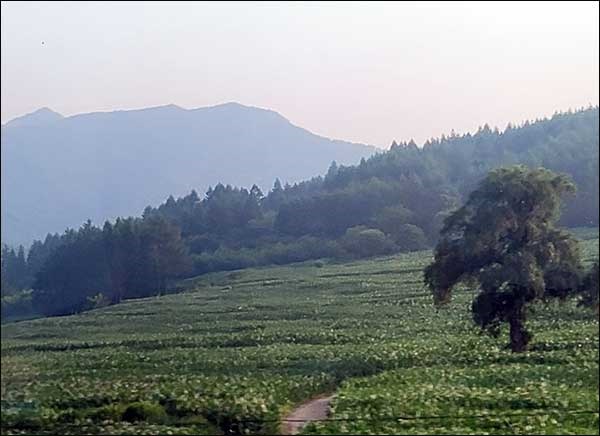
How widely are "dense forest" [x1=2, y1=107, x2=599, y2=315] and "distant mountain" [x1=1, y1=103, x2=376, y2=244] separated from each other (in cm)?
26

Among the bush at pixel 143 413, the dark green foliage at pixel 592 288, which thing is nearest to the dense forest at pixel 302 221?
the dark green foliage at pixel 592 288

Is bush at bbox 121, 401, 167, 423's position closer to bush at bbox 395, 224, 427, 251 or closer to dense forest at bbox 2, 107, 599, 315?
dense forest at bbox 2, 107, 599, 315

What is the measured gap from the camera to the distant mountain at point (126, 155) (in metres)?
10.9

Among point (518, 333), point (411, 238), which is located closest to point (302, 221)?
point (411, 238)

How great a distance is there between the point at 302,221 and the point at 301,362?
2364 mm

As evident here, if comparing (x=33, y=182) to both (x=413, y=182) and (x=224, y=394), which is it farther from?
(x=413, y=182)

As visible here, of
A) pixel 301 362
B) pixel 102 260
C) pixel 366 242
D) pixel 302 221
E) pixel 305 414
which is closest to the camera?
pixel 305 414

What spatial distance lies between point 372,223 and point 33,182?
174 inches

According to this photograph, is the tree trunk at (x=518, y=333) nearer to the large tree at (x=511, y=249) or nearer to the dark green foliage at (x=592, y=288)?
the large tree at (x=511, y=249)

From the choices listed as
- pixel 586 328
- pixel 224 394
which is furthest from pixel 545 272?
pixel 224 394

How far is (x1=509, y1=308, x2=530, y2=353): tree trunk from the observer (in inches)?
456

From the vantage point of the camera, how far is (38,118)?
1094 centimetres

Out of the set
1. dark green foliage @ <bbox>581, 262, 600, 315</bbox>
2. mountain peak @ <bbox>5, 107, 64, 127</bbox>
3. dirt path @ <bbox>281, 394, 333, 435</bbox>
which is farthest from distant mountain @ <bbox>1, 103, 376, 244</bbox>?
dark green foliage @ <bbox>581, 262, 600, 315</bbox>

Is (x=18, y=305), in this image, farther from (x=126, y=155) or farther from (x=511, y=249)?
(x=511, y=249)
